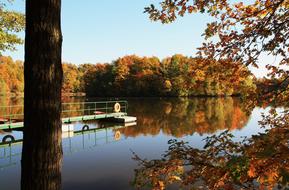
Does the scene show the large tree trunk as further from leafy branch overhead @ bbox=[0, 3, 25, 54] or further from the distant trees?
the distant trees

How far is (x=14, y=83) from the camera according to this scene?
89.1 meters

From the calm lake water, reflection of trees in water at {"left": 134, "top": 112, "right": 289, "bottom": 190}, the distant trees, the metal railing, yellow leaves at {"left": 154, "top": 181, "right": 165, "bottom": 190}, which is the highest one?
the distant trees

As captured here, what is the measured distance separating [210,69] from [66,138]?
18.0 meters

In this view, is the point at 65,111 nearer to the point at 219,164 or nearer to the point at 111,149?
the point at 111,149

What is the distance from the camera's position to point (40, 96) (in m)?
2.44

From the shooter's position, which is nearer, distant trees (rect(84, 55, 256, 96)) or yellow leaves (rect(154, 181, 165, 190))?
yellow leaves (rect(154, 181, 165, 190))

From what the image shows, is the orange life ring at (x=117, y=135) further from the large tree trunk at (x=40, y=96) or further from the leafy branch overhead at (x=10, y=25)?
the large tree trunk at (x=40, y=96)

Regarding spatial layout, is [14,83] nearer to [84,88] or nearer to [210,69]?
[84,88]

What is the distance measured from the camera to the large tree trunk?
2.43m

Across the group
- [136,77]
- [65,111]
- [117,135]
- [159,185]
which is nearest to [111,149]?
[117,135]

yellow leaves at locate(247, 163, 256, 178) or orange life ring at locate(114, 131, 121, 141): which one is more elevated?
yellow leaves at locate(247, 163, 256, 178)

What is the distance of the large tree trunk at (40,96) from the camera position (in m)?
2.43

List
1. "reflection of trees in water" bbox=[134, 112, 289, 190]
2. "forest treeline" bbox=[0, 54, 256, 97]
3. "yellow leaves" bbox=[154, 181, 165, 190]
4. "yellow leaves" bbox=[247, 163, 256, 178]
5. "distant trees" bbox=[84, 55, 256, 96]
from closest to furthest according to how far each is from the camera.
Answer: "yellow leaves" bbox=[247, 163, 256, 178]
"reflection of trees in water" bbox=[134, 112, 289, 190]
"yellow leaves" bbox=[154, 181, 165, 190]
"distant trees" bbox=[84, 55, 256, 96]
"forest treeline" bbox=[0, 54, 256, 97]

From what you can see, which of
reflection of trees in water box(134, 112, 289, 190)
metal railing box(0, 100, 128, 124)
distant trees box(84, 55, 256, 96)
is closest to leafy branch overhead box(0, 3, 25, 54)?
metal railing box(0, 100, 128, 124)
